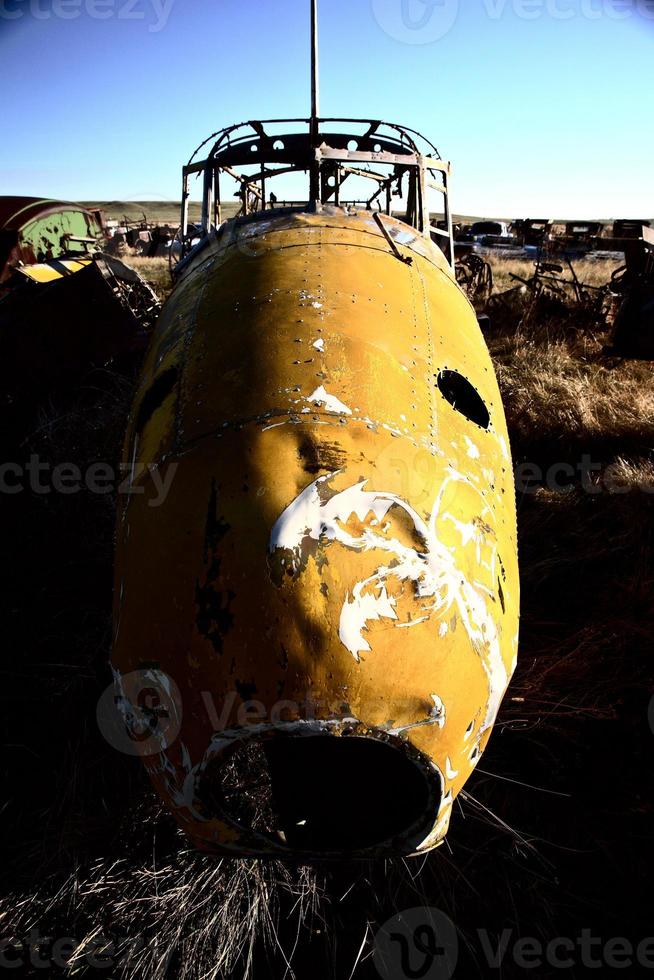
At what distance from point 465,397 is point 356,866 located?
2.24m

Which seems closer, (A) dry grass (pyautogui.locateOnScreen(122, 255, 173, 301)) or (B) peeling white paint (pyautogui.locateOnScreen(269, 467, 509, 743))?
(B) peeling white paint (pyautogui.locateOnScreen(269, 467, 509, 743))

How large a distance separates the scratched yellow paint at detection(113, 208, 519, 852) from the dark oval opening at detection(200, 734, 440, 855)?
7cm

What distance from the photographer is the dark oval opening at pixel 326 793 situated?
6.07ft

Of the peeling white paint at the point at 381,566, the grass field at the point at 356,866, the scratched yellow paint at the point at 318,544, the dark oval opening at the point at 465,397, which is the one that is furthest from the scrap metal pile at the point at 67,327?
the peeling white paint at the point at 381,566

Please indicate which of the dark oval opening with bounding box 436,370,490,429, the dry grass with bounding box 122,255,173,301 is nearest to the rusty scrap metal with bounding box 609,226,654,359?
the dark oval opening with bounding box 436,370,490,429

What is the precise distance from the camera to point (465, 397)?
2490mm

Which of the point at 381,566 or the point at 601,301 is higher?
the point at 601,301

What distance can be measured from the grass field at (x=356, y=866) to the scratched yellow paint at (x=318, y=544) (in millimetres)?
1073

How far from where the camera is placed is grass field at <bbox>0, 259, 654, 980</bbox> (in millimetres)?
2582

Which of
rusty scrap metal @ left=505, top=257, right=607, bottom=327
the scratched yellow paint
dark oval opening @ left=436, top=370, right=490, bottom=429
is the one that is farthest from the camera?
rusty scrap metal @ left=505, top=257, right=607, bottom=327

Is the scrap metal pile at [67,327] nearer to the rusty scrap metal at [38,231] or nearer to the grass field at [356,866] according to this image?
the grass field at [356,866]

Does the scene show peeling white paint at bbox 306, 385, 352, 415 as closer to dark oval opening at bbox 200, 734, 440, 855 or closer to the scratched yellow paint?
the scratched yellow paint

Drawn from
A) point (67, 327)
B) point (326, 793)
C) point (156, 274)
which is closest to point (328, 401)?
point (326, 793)

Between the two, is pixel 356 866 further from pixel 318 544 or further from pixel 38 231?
pixel 38 231
